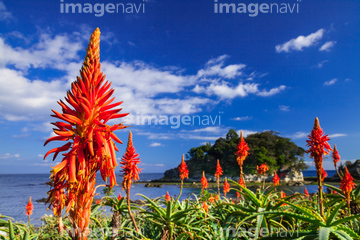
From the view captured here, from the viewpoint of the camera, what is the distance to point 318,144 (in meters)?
3.83

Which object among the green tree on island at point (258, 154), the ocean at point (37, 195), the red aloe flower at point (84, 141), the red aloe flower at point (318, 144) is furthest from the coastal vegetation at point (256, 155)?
the red aloe flower at point (84, 141)

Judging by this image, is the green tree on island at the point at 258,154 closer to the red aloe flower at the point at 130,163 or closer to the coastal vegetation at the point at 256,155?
the coastal vegetation at the point at 256,155

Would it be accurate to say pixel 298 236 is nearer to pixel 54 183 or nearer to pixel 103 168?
pixel 103 168

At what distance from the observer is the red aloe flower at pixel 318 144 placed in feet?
12.5

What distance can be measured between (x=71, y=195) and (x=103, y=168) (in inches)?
10.0

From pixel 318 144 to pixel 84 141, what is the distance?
13.0 ft

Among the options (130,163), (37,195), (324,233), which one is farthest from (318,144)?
(37,195)

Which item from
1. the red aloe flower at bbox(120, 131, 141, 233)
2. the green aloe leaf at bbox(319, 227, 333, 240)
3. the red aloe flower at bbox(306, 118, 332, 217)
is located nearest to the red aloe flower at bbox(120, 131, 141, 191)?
the red aloe flower at bbox(120, 131, 141, 233)

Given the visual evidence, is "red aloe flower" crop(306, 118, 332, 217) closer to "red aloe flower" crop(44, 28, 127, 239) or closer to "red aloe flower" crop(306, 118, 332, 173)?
"red aloe flower" crop(306, 118, 332, 173)

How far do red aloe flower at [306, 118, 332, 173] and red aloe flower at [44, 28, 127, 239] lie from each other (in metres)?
3.68

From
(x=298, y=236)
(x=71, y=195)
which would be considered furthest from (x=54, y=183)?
(x=298, y=236)

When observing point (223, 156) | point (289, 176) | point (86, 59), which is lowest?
point (289, 176)

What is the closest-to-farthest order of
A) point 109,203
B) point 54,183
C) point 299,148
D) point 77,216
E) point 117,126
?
point 77,216 → point 54,183 → point 117,126 → point 109,203 → point 299,148

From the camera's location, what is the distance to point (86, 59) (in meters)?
1.55
